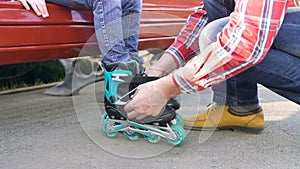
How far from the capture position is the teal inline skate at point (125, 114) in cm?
126

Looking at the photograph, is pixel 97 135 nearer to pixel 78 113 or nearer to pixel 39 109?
pixel 78 113

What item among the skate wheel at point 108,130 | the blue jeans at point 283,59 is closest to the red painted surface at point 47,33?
the skate wheel at point 108,130

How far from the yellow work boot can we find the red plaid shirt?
1.98ft

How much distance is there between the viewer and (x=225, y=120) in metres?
1.45

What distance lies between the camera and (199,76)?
33.6 inches

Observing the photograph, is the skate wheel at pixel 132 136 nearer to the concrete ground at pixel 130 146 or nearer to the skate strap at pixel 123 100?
the concrete ground at pixel 130 146

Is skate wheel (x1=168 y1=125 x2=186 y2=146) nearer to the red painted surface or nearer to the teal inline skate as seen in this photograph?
the teal inline skate

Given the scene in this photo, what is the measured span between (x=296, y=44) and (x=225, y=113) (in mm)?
496

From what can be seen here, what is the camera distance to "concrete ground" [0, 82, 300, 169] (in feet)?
3.84

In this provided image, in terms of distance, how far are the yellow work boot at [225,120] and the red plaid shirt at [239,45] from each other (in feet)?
1.98

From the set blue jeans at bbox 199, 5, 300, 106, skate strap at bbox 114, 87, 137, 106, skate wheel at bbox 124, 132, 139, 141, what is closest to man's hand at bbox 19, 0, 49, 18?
skate strap at bbox 114, 87, 137, 106

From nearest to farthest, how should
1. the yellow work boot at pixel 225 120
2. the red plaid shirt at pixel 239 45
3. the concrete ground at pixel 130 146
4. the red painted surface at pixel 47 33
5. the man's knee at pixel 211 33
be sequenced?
the red plaid shirt at pixel 239 45 → the man's knee at pixel 211 33 → the concrete ground at pixel 130 146 → the red painted surface at pixel 47 33 → the yellow work boot at pixel 225 120

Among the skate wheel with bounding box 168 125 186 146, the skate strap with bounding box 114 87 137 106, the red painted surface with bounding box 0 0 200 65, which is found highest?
the red painted surface with bounding box 0 0 200 65

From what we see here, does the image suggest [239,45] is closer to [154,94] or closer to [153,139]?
[154,94]
